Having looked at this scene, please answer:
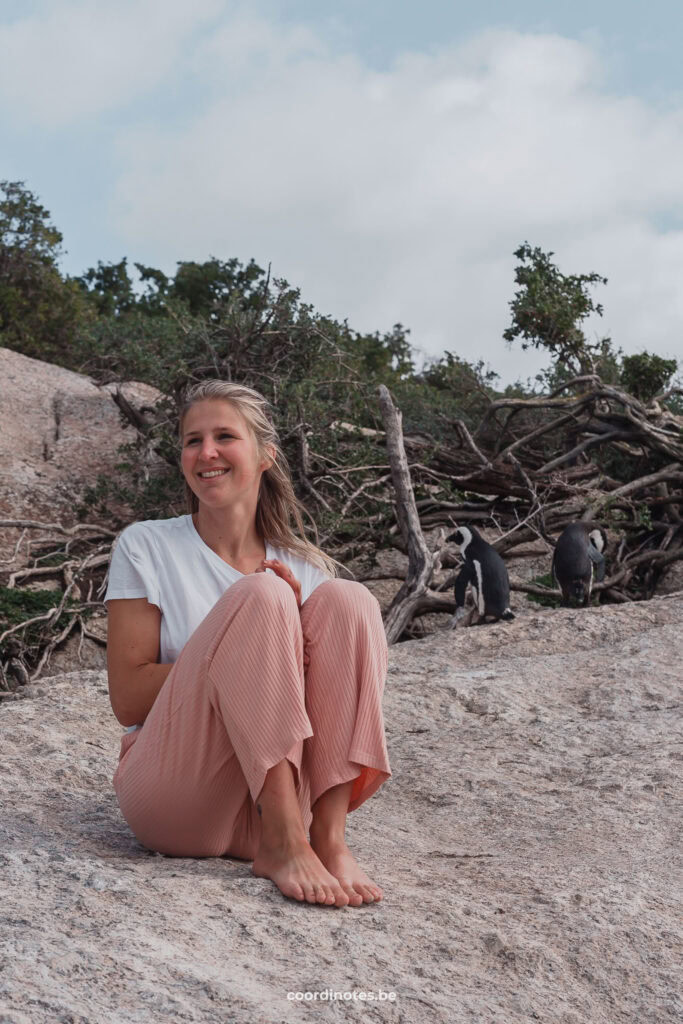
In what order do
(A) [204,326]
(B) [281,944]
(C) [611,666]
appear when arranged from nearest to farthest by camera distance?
1. (B) [281,944]
2. (C) [611,666]
3. (A) [204,326]

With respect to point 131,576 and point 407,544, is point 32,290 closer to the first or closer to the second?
point 407,544

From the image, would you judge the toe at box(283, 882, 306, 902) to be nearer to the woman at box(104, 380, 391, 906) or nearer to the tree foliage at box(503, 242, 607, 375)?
the woman at box(104, 380, 391, 906)

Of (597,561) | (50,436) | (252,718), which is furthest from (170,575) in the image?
(50,436)

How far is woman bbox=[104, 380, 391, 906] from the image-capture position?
1.94 m

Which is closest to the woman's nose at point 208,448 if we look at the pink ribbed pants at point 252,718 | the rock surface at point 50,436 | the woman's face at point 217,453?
the woman's face at point 217,453

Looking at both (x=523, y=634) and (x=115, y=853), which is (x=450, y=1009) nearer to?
(x=115, y=853)

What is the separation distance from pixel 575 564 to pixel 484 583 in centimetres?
69

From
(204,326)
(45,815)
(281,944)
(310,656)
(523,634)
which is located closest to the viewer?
(281,944)

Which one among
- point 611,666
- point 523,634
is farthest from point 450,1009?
point 523,634

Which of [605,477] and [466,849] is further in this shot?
[605,477]

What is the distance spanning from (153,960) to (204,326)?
568 cm

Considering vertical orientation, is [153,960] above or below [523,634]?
below

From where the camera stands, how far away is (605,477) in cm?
700

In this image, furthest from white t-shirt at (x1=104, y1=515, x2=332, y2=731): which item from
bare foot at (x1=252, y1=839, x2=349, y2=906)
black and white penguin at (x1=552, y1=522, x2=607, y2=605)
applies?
black and white penguin at (x1=552, y1=522, x2=607, y2=605)
